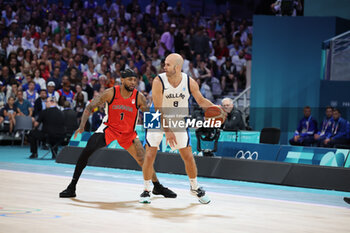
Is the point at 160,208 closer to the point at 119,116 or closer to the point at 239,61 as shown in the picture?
the point at 119,116

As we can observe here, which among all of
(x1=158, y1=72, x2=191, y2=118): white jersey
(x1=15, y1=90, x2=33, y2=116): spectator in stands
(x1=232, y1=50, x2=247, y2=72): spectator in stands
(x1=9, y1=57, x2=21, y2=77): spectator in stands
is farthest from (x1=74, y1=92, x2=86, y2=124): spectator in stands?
(x1=158, y1=72, x2=191, y2=118): white jersey

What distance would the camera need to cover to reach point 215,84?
18594 millimetres

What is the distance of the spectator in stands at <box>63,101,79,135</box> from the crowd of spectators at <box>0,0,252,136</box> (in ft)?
0.27

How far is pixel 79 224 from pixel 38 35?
15.6 metres

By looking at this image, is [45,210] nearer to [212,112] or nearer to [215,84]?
[212,112]

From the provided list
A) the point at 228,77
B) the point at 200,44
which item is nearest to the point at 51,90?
the point at 200,44

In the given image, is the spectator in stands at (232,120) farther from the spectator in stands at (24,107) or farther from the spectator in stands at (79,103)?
the spectator in stands at (24,107)

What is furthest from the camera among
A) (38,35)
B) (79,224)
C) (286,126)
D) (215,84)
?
(38,35)

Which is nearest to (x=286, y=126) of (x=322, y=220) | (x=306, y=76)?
(x=306, y=76)

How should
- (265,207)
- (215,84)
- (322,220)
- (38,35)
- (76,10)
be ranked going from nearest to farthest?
(322,220)
(265,207)
(215,84)
(38,35)
(76,10)

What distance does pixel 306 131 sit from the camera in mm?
14680

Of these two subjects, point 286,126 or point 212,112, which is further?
point 286,126

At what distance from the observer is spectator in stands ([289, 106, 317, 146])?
14.5 m

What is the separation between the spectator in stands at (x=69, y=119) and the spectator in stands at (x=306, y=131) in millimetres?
5995
